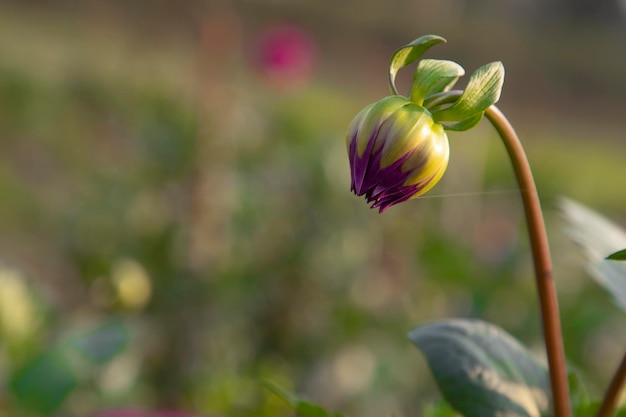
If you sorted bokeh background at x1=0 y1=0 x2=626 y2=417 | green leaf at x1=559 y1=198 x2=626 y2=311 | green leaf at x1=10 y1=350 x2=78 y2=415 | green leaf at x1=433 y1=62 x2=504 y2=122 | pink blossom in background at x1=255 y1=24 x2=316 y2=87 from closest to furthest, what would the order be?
green leaf at x1=433 y1=62 x2=504 y2=122, green leaf at x1=559 y1=198 x2=626 y2=311, green leaf at x1=10 y1=350 x2=78 y2=415, bokeh background at x1=0 y1=0 x2=626 y2=417, pink blossom in background at x1=255 y1=24 x2=316 y2=87

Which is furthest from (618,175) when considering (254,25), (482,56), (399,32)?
(254,25)

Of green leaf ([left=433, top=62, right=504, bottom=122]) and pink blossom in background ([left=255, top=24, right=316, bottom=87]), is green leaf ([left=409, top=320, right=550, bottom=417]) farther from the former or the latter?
pink blossom in background ([left=255, top=24, right=316, bottom=87])

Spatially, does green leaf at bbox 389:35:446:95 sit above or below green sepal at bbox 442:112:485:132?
above

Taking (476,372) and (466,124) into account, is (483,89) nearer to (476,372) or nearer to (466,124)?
(466,124)

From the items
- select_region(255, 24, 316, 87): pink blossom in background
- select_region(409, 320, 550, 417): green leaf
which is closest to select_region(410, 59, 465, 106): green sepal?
select_region(409, 320, 550, 417): green leaf

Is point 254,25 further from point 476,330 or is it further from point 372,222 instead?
point 476,330

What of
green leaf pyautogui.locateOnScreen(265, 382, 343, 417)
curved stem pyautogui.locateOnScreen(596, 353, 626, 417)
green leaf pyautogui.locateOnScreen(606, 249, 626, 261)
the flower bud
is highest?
the flower bud

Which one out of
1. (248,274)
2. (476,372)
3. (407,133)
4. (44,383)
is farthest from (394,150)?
(248,274)

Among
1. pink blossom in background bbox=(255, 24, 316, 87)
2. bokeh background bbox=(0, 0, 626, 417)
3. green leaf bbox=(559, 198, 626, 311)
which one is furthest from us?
pink blossom in background bbox=(255, 24, 316, 87)
